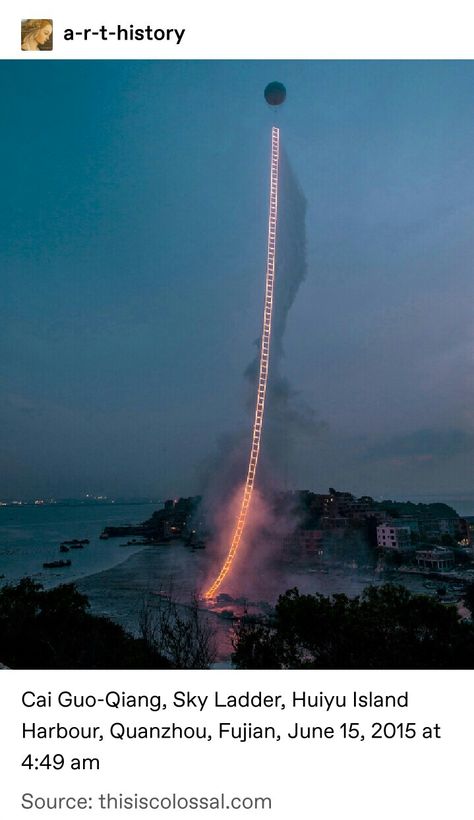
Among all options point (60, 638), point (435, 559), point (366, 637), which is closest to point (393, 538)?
point (435, 559)

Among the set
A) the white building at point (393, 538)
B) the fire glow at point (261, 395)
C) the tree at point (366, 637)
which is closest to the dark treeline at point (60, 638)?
the tree at point (366, 637)

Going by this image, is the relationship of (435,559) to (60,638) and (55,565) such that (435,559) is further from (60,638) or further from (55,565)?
(55,565)

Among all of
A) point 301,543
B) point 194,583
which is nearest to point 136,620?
point 194,583

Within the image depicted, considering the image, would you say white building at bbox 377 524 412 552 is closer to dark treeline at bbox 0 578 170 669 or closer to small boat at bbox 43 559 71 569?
small boat at bbox 43 559 71 569

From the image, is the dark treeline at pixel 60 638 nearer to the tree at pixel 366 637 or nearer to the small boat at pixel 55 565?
the tree at pixel 366 637
